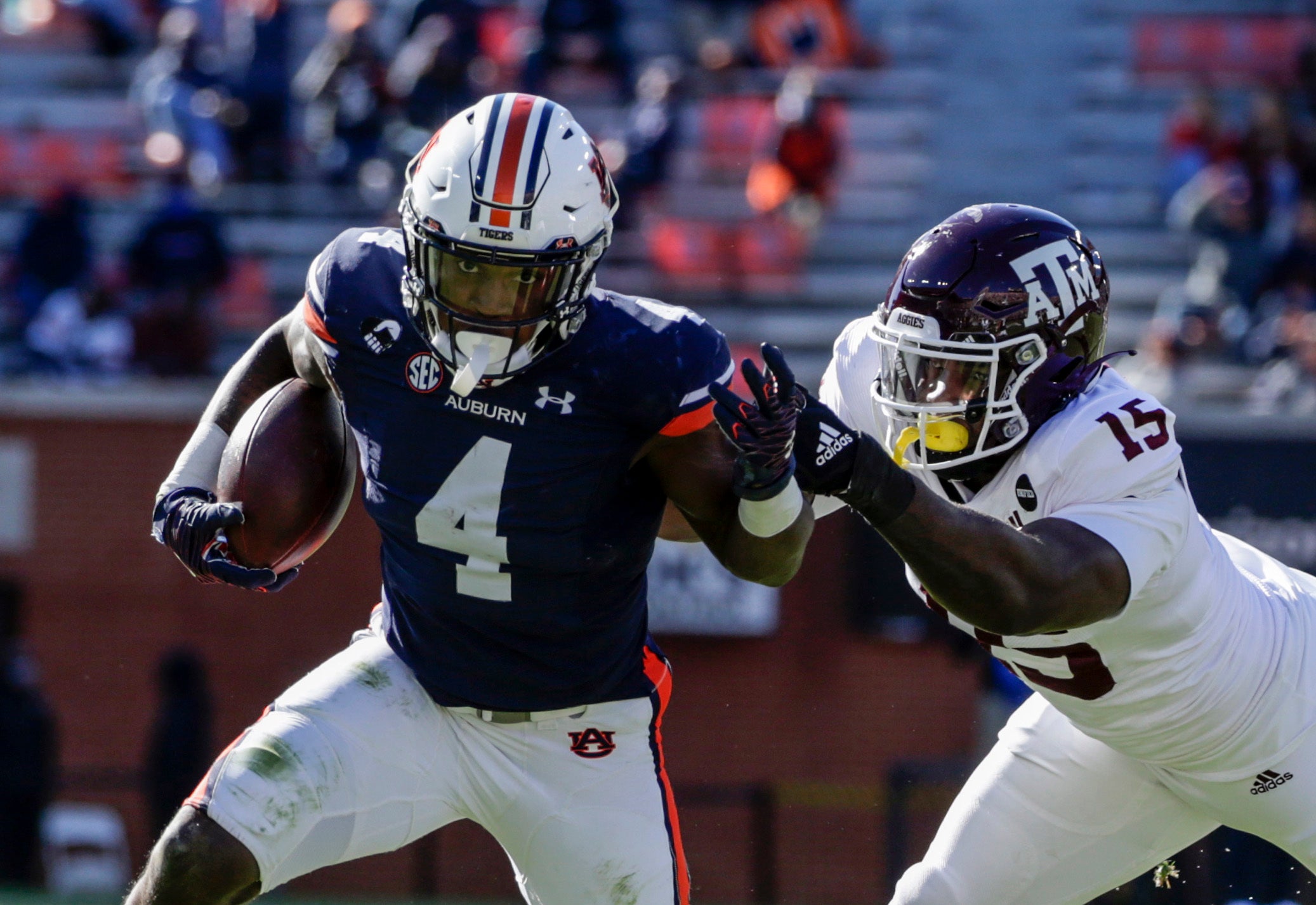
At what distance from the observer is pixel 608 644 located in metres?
3.43

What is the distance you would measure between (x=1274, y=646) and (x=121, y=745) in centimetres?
659

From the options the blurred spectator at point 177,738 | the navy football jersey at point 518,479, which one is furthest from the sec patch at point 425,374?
the blurred spectator at point 177,738

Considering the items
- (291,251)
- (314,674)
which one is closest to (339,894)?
(291,251)

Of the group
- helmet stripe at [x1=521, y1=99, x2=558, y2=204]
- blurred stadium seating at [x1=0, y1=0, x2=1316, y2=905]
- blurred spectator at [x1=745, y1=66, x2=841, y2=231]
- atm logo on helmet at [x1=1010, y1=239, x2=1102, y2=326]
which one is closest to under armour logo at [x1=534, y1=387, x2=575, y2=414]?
helmet stripe at [x1=521, y1=99, x2=558, y2=204]

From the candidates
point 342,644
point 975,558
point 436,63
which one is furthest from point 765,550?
point 436,63

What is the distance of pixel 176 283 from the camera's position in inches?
354

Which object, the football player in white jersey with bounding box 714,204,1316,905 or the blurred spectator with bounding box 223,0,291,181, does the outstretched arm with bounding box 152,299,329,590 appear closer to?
the football player in white jersey with bounding box 714,204,1316,905

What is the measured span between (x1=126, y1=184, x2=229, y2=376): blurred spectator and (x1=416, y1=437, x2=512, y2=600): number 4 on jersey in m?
5.81

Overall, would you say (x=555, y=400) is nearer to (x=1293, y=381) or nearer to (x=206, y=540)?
(x=206, y=540)

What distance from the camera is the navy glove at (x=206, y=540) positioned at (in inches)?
128

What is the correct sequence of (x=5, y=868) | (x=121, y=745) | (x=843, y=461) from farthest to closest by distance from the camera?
1. (x=121, y=745)
2. (x=5, y=868)
3. (x=843, y=461)

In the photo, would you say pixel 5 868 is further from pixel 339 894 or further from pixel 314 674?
pixel 314 674

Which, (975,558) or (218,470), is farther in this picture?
(218,470)

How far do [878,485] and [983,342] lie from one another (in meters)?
0.55
